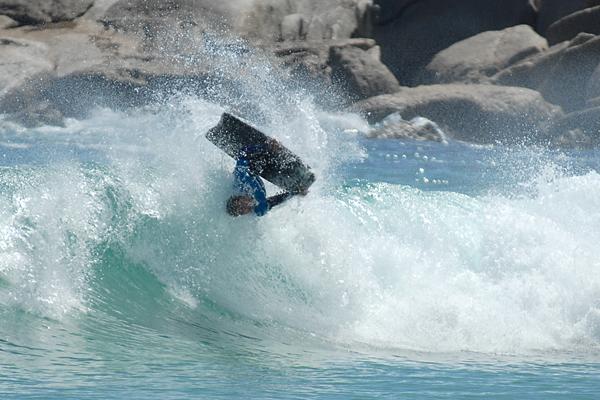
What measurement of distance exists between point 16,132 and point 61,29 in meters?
5.05

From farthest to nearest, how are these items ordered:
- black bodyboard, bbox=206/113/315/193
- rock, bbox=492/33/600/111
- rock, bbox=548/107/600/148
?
1. rock, bbox=492/33/600/111
2. rock, bbox=548/107/600/148
3. black bodyboard, bbox=206/113/315/193

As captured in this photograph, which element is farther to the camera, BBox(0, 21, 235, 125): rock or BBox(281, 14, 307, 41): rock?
BBox(281, 14, 307, 41): rock

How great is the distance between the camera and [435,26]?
30.1m

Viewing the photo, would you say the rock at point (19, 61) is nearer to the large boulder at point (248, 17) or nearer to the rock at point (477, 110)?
the large boulder at point (248, 17)

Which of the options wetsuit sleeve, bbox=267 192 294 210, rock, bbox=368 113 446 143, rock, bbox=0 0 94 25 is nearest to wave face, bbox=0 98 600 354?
wetsuit sleeve, bbox=267 192 294 210

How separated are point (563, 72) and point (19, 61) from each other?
12359 millimetres

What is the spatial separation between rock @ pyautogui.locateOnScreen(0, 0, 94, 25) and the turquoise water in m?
17.5

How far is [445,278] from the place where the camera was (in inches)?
406

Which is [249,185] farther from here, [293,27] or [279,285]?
[293,27]

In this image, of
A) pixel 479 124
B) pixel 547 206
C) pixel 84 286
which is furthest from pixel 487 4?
pixel 84 286

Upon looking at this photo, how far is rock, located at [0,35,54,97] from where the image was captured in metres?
24.7

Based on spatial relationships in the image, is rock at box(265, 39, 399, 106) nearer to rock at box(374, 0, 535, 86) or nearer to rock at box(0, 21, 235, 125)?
rock at box(0, 21, 235, 125)

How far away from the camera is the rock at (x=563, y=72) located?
25.5 metres

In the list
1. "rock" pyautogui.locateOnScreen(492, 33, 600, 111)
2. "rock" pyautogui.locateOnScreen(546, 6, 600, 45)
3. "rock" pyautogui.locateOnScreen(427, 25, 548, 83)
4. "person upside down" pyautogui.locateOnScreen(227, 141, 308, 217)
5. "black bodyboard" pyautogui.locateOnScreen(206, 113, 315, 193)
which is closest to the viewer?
"black bodyboard" pyautogui.locateOnScreen(206, 113, 315, 193)
